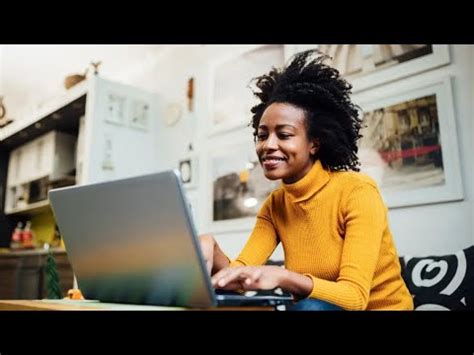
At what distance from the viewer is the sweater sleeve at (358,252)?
0.76m

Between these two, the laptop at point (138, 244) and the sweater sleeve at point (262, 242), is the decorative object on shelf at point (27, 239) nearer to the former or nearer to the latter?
the sweater sleeve at point (262, 242)

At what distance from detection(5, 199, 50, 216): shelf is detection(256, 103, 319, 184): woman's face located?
315 cm

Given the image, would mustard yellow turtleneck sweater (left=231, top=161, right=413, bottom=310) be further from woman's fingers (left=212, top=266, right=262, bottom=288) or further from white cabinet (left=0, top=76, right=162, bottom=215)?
white cabinet (left=0, top=76, right=162, bottom=215)

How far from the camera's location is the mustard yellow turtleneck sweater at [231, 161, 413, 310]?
0.83 meters

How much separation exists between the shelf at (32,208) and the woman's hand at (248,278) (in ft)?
11.3

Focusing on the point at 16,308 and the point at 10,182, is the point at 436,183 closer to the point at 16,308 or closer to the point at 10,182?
the point at 16,308

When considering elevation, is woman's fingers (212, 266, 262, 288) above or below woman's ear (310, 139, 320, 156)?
below

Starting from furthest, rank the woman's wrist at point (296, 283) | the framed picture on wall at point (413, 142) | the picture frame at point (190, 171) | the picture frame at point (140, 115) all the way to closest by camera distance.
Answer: the picture frame at point (140, 115) < the picture frame at point (190, 171) < the framed picture on wall at point (413, 142) < the woman's wrist at point (296, 283)

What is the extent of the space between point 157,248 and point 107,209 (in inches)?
4.1

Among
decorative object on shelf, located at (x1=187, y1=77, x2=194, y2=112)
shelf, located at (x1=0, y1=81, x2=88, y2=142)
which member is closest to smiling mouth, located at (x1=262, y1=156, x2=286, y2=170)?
decorative object on shelf, located at (x1=187, y1=77, x2=194, y2=112)

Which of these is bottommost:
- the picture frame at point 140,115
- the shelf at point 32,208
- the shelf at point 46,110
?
the shelf at point 32,208

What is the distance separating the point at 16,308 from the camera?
70cm

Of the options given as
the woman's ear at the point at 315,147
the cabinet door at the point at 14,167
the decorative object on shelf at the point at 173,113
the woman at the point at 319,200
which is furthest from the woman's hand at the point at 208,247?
the cabinet door at the point at 14,167
